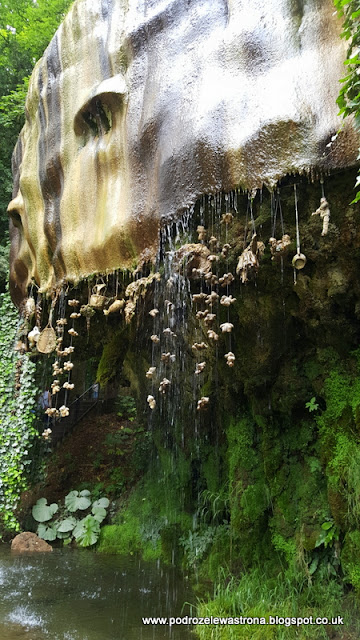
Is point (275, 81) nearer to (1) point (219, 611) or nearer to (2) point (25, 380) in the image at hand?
(1) point (219, 611)

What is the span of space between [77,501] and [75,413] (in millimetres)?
2590

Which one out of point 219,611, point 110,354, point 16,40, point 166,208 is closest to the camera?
point 166,208

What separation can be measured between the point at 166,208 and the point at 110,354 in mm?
3117

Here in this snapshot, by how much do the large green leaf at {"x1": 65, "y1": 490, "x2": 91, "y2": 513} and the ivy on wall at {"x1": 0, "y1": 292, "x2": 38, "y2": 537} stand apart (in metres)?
1.13

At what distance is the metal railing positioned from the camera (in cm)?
1016

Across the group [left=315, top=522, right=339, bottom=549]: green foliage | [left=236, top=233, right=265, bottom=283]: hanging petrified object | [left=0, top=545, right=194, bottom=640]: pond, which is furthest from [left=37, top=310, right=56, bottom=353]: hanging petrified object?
[left=315, top=522, right=339, bottom=549]: green foliage

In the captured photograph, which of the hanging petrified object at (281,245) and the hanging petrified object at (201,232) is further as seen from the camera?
the hanging petrified object at (201,232)

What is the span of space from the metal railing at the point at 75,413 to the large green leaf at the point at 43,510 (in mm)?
1296

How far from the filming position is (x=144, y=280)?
429 centimetres

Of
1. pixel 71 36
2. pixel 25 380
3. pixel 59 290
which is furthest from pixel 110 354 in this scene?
pixel 71 36

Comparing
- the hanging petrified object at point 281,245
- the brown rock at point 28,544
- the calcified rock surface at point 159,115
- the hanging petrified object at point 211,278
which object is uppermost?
the calcified rock surface at point 159,115

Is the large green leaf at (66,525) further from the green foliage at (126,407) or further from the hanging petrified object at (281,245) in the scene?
the hanging petrified object at (281,245)

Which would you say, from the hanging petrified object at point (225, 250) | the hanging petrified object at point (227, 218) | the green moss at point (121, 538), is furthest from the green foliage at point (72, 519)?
the hanging petrified object at point (227, 218)

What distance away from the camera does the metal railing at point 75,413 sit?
10.2 m
